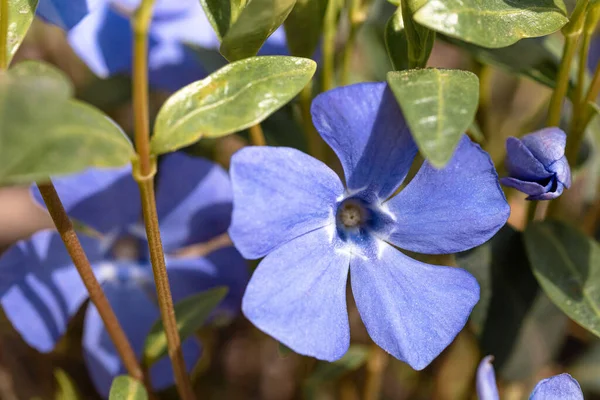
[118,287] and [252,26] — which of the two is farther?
[118,287]

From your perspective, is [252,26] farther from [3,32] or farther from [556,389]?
[556,389]

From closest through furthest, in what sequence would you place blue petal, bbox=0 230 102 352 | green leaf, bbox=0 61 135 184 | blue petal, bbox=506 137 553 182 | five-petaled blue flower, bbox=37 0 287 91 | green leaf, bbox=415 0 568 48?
1. green leaf, bbox=0 61 135 184
2. green leaf, bbox=415 0 568 48
3. blue petal, bbox=506 137 553 182
4. blue petal, bbox=0 230 102 352
5. five-petaled blue flower, bbox=37 0 287 91

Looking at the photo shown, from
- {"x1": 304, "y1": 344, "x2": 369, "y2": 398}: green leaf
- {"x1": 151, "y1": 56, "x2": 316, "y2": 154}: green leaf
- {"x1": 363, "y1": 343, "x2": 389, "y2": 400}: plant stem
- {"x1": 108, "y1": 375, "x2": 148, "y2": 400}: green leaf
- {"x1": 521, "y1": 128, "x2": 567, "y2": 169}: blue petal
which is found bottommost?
{"x1": 363, "y1": 343, "x2": 389, "y2": 400}: plant stem

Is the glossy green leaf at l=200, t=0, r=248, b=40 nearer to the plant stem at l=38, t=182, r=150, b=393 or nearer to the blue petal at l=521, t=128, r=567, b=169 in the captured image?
the plant stem at l=38, t=182, r=150, b=393

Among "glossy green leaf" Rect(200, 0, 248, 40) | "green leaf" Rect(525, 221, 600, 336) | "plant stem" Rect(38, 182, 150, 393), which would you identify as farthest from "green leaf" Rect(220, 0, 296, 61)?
"green leaf" Rect(525, 221, 600, 336)

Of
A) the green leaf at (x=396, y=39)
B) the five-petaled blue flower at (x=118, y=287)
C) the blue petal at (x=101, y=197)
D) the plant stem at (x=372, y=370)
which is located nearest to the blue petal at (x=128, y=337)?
the five-petaled blue flower at (x=118, y=287)

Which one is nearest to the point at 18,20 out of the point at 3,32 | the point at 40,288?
the point at 3,32
